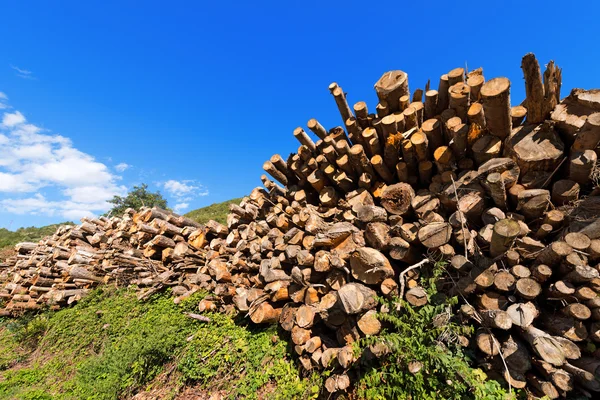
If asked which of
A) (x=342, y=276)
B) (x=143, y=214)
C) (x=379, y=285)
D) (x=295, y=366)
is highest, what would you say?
(x=143, y=214)

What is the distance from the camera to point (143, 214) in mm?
7344

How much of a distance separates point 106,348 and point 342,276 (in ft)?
16.3

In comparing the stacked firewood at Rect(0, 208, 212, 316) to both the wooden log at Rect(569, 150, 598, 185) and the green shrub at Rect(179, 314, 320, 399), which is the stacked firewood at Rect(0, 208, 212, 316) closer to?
the green shrub at Rect(179, 314, 320, 399)

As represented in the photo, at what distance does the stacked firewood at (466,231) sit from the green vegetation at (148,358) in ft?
1.53

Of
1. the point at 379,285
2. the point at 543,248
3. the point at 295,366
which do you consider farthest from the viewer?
the point at 295,366

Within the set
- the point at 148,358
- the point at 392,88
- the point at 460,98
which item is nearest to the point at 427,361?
the point at 460,98

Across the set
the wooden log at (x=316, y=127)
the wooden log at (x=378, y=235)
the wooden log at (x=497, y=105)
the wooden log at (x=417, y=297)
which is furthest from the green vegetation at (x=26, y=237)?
the wooden log at (x=497, y=105)

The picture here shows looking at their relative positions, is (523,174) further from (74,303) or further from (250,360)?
(74,303)

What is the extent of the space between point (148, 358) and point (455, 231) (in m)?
4.97

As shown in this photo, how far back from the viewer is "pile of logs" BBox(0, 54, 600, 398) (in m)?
2.29

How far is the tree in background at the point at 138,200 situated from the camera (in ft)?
81.6

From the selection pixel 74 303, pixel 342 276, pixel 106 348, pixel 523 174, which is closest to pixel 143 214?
pixel 74 303

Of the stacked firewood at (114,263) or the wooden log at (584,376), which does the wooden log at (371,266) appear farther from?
the stacked firewood at (114,263)

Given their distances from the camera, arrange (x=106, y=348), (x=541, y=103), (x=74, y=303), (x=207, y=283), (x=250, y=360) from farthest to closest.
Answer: (x=74, y=303) < (x=207, y=283) < (x=106, y=348) < (x=250, y=360) < (x=541, y=103)
